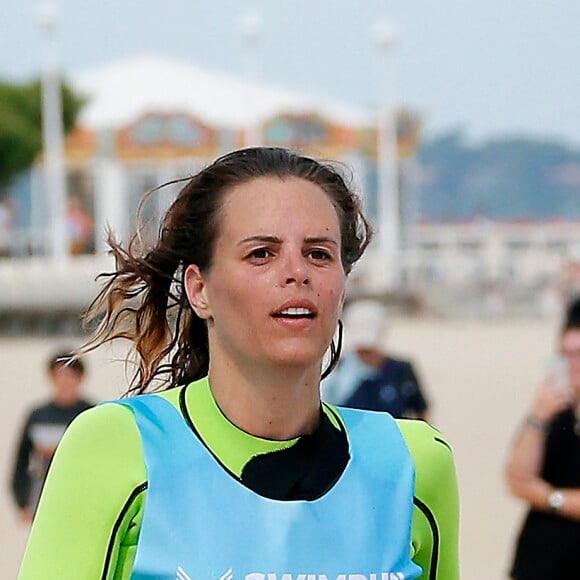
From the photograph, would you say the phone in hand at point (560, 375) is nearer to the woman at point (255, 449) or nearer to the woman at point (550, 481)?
the woman at point (550, 481)

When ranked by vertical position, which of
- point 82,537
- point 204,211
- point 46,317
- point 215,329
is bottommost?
point 46,317

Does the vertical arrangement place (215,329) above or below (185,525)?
above

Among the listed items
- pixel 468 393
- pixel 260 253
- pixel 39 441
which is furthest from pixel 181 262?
pixel 468 393

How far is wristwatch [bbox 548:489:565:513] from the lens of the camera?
4844 mm

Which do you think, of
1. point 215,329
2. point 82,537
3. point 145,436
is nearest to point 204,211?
point 215,329

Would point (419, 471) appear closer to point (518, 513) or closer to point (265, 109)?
point (518, 513)

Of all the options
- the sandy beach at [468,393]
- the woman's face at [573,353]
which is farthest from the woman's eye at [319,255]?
the woman's face at [573,353]

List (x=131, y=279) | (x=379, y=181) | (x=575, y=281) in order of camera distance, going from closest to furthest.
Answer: (x=131, y=279)
(x=575, y=281)
(x=379, y=181)

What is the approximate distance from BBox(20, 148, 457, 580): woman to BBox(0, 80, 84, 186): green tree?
59365 mm

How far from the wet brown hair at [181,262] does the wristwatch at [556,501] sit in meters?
2.51

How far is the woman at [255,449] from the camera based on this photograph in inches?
80.8

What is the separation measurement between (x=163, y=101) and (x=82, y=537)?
149ft

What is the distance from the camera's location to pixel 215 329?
7.30ft

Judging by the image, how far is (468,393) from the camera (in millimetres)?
17828
